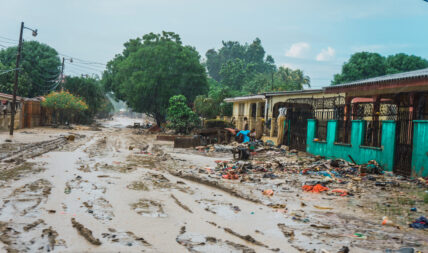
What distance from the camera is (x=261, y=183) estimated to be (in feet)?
31.7

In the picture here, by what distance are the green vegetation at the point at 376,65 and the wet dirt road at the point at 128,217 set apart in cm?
3988

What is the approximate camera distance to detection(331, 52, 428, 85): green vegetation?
140 feet

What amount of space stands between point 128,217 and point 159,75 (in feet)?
113

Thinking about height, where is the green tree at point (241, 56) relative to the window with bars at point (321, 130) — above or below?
above

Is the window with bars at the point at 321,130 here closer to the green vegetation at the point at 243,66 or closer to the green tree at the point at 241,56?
the green vegetation at the point at 243,66

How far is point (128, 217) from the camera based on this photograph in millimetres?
5707

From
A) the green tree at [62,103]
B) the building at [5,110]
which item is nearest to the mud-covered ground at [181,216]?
the building at [5,110]

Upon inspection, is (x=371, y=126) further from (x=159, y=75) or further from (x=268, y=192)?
(x=159, y=75)

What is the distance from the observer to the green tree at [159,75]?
129ft

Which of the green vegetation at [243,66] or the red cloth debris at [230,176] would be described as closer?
the red cloth debris at [230,176]

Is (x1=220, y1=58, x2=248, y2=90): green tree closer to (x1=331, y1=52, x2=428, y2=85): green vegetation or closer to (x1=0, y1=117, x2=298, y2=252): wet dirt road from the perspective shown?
(x1=331, y1=52, x2=428, y2=85): green vegetation

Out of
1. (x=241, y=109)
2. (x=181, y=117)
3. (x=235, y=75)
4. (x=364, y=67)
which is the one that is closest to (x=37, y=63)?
(x=181, y=117)

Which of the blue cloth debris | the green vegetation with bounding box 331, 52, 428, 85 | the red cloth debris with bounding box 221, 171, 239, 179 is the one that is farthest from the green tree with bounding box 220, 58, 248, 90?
the blue cloth debris

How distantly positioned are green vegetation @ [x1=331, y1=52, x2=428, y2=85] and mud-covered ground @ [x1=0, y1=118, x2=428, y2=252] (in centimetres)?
3815
